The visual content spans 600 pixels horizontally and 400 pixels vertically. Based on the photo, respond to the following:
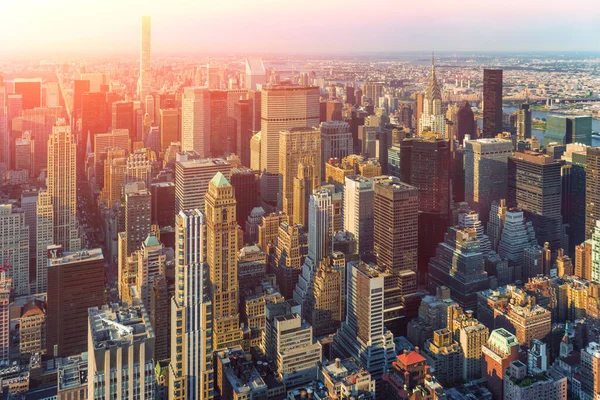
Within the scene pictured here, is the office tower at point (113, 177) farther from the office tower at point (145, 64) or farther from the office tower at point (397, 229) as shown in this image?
the office tower at point (397, 229)

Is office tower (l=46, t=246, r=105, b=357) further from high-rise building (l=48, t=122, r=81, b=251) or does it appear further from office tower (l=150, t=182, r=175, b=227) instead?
office tower (l=150, t=182, r=175, b=227)

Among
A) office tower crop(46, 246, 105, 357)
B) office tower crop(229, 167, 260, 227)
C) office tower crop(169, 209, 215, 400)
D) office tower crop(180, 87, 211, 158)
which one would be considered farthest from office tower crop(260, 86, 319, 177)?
office tower crop(169, 209, 215, 400)

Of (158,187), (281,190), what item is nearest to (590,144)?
(281,190)

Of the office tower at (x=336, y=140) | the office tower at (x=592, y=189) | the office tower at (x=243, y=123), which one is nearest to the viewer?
the office tower at (x=592, y=189)

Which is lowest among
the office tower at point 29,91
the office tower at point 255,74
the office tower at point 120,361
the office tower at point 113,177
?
the office tower at point 120,361

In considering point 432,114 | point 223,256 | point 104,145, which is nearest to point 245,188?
point 104,145

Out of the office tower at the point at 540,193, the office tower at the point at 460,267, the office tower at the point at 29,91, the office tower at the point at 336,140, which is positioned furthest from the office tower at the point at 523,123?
the office tower at the point at 29,91

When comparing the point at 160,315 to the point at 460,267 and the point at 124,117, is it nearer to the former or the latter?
the point at 460,267
